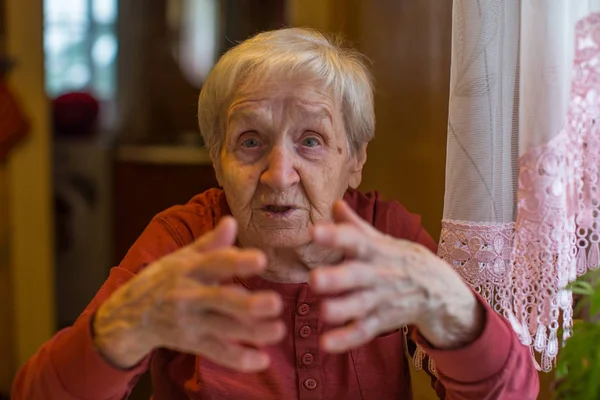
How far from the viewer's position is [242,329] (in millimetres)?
818

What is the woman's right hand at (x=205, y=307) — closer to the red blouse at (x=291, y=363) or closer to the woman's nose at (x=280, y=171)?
the red blouse at (x=291, y=363)

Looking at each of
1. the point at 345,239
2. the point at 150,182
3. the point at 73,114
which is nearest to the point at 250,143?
the point at 345,239

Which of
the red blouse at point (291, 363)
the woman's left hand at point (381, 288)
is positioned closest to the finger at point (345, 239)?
the woman's left hand at point (381, 288)

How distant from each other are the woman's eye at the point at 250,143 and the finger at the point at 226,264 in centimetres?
44

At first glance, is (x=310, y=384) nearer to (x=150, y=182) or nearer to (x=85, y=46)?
(x=150, y=182)

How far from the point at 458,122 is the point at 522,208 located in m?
0.17

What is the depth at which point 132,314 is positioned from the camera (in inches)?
35.2

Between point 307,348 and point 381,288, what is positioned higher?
point 381,288

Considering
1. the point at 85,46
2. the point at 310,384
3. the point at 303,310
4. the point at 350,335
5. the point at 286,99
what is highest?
the point at 85,46

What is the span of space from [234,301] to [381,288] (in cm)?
18

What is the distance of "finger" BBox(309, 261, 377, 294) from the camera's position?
Answer: 79 cm

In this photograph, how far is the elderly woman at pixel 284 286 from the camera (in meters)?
0.83

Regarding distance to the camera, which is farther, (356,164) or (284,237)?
(356,164)

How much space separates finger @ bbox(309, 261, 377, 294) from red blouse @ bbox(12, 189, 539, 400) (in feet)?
0.70
